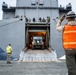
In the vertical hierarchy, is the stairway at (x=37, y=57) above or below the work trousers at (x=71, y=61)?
below

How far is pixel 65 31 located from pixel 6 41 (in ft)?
115

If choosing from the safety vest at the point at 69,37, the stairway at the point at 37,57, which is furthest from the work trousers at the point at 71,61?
the stairway at the point at 37,57

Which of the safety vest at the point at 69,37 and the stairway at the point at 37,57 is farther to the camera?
the stairway at the point at 37,57

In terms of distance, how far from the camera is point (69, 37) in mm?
5020

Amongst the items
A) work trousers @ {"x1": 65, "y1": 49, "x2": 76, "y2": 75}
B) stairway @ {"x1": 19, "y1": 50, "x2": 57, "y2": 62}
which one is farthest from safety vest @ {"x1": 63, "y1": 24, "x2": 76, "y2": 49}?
stairway @ {"x1": 19, "y1": 50, "x2": 57, "y2": 62}

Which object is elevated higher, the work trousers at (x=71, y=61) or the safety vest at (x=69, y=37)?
the safety vest at (x=69, y=37)

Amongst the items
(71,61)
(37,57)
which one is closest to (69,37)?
(71,61)

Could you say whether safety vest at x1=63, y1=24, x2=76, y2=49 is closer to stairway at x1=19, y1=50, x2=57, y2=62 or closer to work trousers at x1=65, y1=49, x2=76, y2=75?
work trousers at x1=65, y1=49, x2=76, y2=75

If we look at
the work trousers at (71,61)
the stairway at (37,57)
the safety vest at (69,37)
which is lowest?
the stairway at (37,57)

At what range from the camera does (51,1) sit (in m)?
61.4

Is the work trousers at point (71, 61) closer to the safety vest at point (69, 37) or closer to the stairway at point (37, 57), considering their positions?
the safety vest at point (69, 37)

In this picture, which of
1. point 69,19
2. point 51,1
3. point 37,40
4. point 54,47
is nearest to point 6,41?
point 54,47

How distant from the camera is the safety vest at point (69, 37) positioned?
197 inches

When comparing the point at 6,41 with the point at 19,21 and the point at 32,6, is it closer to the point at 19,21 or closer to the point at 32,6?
the point at 19,21
